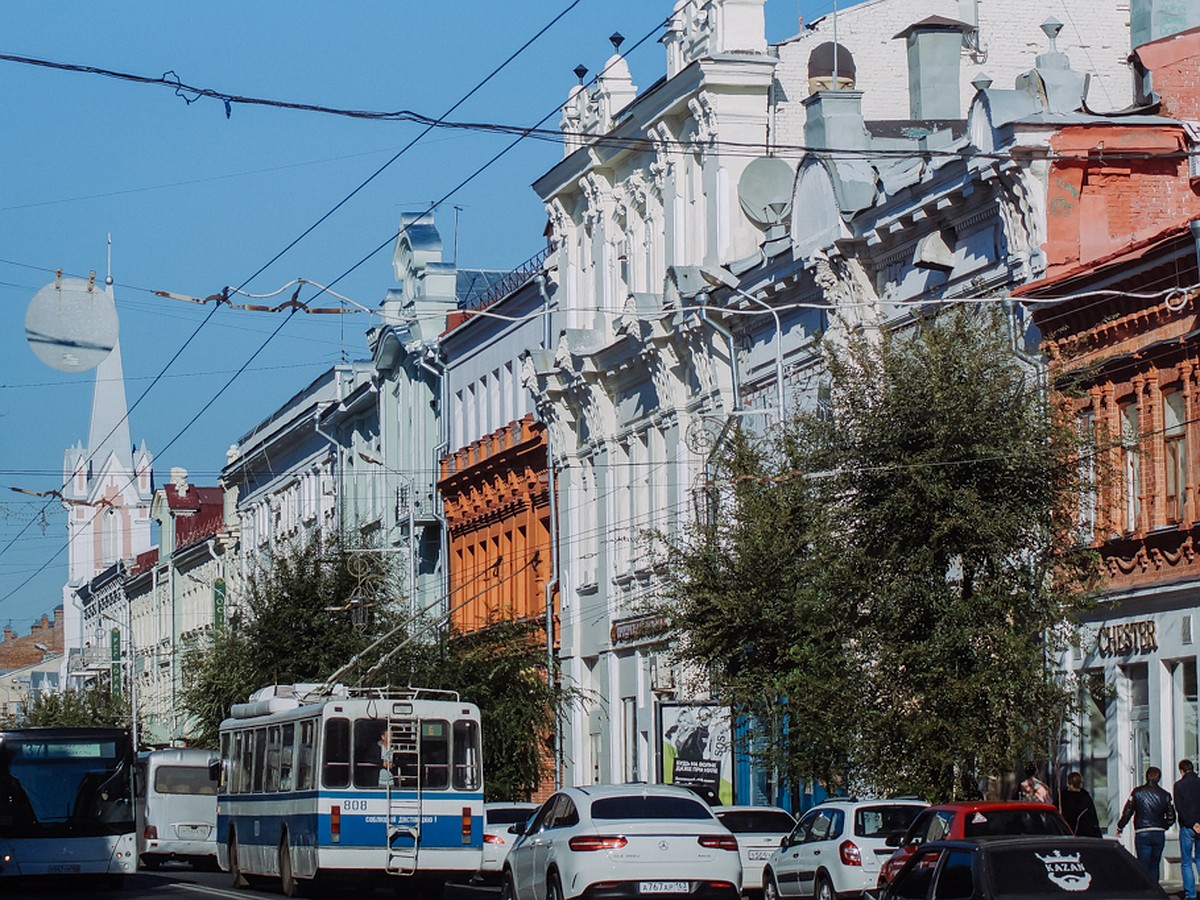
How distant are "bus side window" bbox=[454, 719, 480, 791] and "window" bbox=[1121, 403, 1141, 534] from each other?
8.66m

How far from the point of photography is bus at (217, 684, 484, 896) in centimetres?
3112

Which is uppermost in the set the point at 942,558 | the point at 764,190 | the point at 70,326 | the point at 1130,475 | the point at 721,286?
the point at 764,190

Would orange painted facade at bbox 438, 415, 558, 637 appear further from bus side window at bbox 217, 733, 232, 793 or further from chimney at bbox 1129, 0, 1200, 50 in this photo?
chimney at bbox 1129, 0, 1200, 50

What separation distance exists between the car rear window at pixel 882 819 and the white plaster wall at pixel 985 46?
22.5 metres

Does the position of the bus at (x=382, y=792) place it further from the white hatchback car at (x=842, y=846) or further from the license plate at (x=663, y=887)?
the license plate at (x=663, y=887)

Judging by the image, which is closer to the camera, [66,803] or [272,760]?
[272,760]

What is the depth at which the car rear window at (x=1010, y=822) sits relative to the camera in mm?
21406

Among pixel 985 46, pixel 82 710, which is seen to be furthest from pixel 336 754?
pixel 82 710

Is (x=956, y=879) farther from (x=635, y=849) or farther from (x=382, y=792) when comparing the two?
(x=382, y=792)

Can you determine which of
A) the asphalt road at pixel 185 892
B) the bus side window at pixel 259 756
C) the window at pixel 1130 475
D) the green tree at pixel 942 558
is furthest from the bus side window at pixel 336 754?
the window at pixel 1130 475

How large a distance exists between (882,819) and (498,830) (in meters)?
12.9

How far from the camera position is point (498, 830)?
125 feet

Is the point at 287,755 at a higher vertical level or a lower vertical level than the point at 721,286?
lower

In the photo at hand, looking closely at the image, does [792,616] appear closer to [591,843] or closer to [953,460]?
[953,460]
